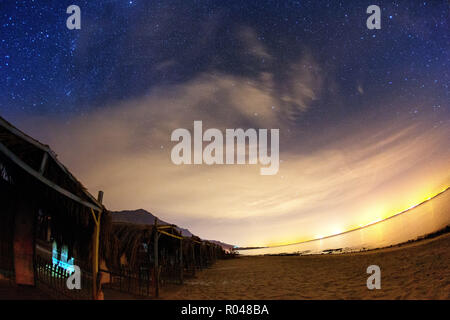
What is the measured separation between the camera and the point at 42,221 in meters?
9.03

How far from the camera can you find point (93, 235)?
6758mm

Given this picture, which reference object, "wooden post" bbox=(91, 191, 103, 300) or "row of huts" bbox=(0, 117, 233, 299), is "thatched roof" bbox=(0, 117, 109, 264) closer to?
"row of huts" bbox=(0, 117, 233, 299)

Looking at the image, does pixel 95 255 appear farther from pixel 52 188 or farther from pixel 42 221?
pixel 42 221

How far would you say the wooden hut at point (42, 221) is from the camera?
565 cm

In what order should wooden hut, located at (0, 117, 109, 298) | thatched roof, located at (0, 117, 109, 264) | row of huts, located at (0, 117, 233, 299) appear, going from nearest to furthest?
thatched roof, located at (0, 117, 109, 264)
row of huts, located at (0, 117, 233, 299)
wooden hut, located at (0, 117, 109, 298)

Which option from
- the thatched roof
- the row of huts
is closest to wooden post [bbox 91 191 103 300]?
the row of huts

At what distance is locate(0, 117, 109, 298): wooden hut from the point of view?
565 centimetres

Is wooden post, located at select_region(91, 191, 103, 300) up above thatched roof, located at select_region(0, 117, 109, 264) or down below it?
below

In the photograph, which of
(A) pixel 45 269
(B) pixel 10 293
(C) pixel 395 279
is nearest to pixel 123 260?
(A) pixel 45 269

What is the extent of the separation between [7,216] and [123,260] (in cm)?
603

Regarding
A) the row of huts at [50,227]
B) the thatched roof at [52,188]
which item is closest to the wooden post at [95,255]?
the row of huts at [50,227]

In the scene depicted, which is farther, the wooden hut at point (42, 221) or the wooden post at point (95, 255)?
the wooden post at point (95, 255)

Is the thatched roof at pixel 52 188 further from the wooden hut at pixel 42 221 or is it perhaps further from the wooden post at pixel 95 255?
the wooden post at pixel 95 255
